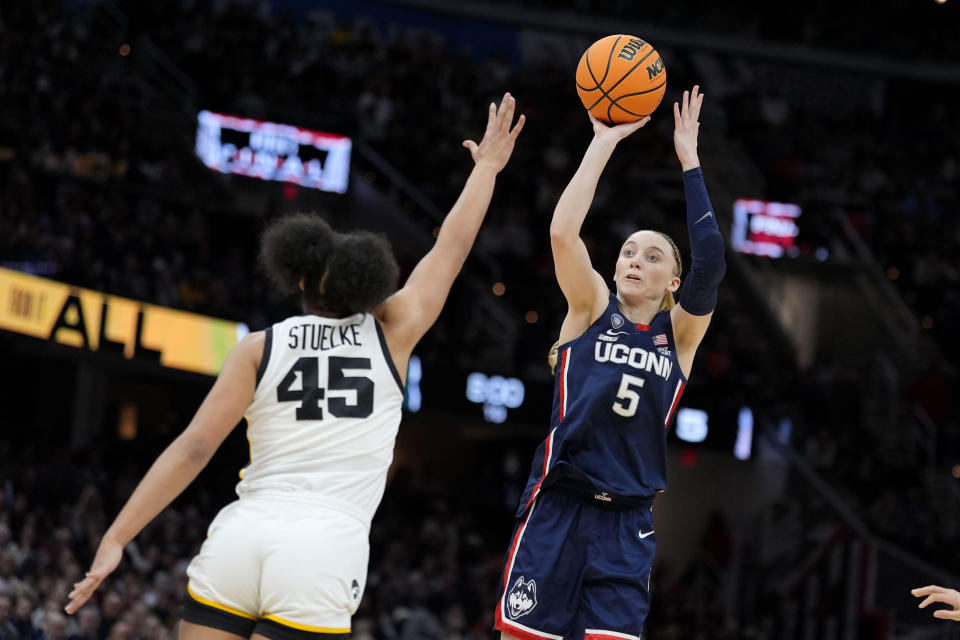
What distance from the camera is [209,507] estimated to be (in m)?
15.7

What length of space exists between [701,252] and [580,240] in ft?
1.45

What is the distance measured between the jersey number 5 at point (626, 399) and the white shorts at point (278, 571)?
1321 millimetres

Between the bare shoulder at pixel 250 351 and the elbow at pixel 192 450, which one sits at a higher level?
the bare shoulder at pixel 250 351

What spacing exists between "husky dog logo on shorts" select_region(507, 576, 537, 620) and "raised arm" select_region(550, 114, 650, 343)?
0.90 metres

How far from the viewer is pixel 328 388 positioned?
3.87 metres

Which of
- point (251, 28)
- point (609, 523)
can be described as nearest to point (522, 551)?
point (609, 523)

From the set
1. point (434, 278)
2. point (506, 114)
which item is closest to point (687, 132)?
point (506, 114)

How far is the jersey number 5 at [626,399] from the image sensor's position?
188 inches

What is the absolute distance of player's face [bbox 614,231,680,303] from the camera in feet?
16.4

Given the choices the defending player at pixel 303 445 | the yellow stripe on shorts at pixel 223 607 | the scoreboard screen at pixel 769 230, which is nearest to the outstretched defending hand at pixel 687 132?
the defending player at pixel 303 445

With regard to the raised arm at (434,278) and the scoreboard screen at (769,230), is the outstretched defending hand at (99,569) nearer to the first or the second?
the raised arm at (434,278)

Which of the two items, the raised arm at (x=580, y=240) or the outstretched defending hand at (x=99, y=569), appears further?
the raised arm at (x=580, y=240)

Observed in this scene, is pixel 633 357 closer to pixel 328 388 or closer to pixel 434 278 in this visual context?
pixel 434 278

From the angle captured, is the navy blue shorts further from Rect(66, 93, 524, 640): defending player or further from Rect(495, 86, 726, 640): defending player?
Rect(66, 93, 524, 640): defending player
